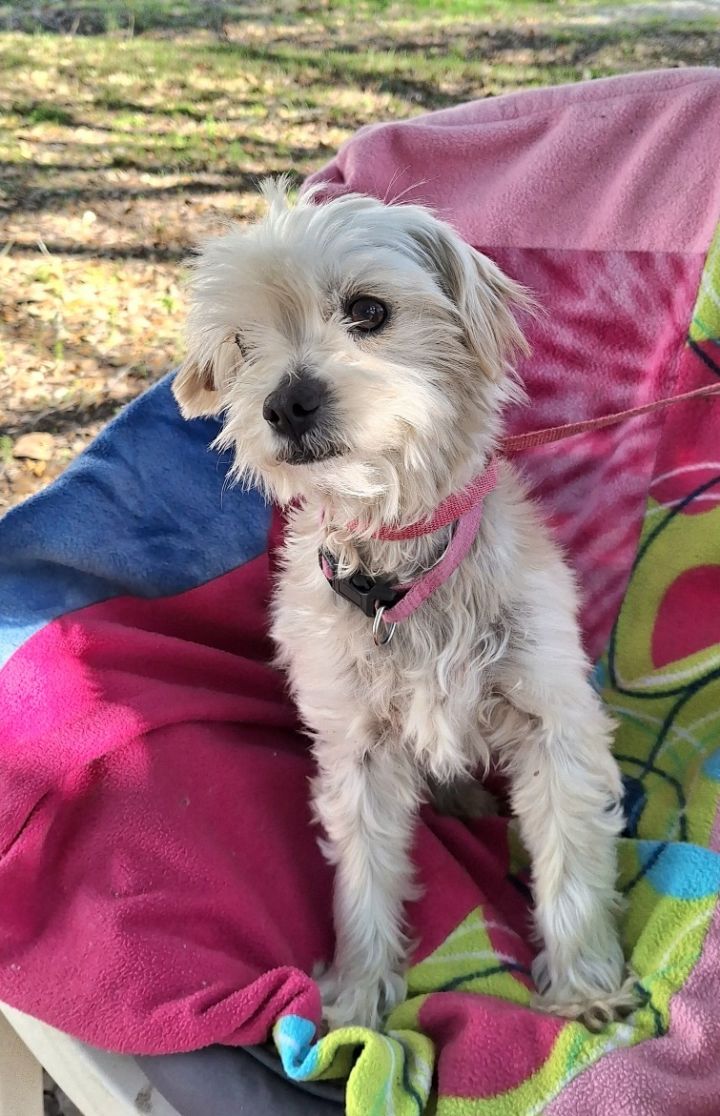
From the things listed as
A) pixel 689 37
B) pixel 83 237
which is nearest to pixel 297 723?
pixel 83 237

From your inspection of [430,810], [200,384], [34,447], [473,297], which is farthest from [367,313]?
[34,447]

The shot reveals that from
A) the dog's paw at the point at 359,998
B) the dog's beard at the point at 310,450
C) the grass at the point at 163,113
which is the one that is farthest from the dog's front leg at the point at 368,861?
the grass at the point at 163,113

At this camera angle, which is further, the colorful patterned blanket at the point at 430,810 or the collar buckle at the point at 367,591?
the collar buckle at the point at 367,591

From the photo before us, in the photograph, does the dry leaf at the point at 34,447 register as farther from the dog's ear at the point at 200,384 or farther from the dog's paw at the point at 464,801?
the dog's paw at the point at 464,801

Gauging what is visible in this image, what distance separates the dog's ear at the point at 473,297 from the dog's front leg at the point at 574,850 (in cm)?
82

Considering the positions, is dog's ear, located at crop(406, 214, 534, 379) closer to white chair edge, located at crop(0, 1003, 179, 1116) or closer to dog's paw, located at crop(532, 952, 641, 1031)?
dog's paw, located at crop(532, 952, 641, 1031)

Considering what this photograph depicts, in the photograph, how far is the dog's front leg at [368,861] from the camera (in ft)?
7.78

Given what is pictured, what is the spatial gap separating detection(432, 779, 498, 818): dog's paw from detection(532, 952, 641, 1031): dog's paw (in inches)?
23.9

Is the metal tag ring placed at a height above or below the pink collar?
below

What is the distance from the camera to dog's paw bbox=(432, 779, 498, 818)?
2818 millimetres

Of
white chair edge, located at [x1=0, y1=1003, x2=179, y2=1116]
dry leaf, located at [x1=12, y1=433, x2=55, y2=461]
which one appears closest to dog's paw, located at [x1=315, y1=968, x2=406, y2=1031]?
white chair edge, located at [x1=0, y1=1003, x2=179, y2=1116]

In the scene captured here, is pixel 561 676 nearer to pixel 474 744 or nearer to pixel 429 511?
pixel 474 744

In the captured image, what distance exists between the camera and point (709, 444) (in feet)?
9.31

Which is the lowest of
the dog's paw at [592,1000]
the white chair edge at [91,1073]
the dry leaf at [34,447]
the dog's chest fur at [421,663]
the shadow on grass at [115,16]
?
the dog's paw at [592,1000]
